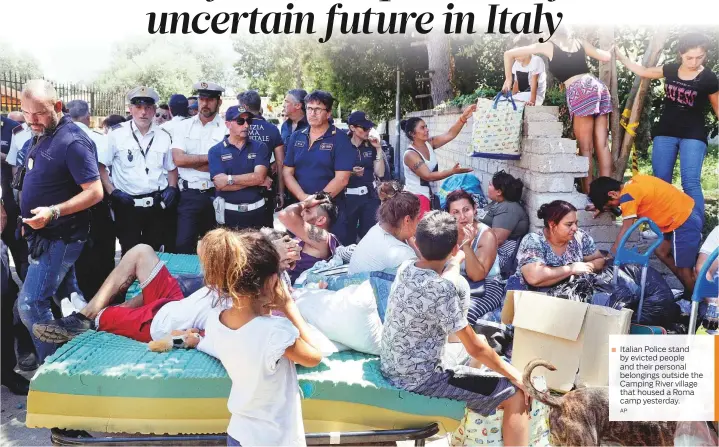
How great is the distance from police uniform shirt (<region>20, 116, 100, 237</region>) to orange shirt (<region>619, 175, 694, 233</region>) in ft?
11.6

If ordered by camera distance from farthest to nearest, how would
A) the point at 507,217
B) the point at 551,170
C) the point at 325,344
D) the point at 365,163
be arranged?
the point at 365,163 → the point at 507,217 → the point at 551,170 → the point at 325,344

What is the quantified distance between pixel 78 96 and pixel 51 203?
14.4 metres

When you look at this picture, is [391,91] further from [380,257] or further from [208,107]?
[380,257]

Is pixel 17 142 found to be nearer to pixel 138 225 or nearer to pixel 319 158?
pixel 138 225

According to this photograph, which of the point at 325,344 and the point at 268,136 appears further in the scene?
the point at 268,136

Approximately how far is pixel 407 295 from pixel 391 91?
647 inches

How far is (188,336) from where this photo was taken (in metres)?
3.50

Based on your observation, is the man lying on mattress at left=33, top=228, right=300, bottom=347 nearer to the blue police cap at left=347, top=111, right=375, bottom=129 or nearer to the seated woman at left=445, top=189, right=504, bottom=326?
the seated woman at left=445, top=189, right=504, bottom=326

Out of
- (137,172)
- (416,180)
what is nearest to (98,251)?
(137,172)

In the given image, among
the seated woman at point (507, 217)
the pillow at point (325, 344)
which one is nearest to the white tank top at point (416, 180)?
the seated woman at point (507, 217)

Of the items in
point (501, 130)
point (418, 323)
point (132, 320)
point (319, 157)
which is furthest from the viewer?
point (319, 157)

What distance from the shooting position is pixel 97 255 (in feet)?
17.1

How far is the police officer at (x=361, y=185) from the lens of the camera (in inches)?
233

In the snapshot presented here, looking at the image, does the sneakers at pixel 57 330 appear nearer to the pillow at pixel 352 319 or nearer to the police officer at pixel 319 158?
the pillow at pixel 352 319
